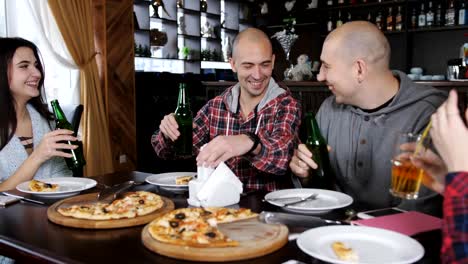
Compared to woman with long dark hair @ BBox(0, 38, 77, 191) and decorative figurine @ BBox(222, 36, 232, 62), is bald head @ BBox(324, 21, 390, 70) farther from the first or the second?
decorative figurine @ BBox(222, 36, 232, 62)

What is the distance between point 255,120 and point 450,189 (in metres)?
1.41

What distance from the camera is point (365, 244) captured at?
3.63ft

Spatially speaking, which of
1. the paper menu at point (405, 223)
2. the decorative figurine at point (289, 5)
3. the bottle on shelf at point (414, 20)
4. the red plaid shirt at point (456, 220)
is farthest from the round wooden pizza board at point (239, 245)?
the decorative figurine at point (289, 5)

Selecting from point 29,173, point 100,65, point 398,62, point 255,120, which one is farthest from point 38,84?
point 398,62

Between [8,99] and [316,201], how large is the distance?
5.09 ft

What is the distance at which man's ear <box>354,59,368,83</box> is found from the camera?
190 cm

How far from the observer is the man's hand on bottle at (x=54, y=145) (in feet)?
6.30

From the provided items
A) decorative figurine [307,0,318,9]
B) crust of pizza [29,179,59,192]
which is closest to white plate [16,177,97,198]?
crust of pizza [29,179,59,192]

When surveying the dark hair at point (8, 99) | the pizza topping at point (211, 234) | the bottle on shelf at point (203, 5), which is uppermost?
the bottle on shelf at point (203, 5)

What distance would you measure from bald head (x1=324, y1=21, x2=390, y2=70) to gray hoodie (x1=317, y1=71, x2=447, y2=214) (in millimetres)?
150

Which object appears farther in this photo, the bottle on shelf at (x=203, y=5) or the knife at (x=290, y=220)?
the bottle on shelf at (x=203, y=5)

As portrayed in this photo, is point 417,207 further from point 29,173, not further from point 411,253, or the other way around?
point 29,173

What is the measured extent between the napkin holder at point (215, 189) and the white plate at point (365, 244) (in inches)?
16.8

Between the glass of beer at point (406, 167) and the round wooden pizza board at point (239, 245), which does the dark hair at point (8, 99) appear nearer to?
the round wooden pizza board at point (239, 245)
